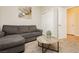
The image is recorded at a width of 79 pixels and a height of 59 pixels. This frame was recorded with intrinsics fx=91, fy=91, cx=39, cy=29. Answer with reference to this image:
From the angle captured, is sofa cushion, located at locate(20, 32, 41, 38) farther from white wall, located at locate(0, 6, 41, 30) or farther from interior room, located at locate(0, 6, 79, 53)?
white wall, located at locate(0, 6, 41, 30)

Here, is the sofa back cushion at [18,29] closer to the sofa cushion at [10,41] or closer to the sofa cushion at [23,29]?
the sofa cushion at [23,29]

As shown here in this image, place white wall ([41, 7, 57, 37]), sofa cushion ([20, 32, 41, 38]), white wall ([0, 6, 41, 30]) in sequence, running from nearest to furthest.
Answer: white wall ([0, 6, 41, 30]), white wall ([41, 7, 57, 37]), sofa cushion ([20, 32, 41, 38])

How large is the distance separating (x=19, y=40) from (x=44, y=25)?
72 centimetres

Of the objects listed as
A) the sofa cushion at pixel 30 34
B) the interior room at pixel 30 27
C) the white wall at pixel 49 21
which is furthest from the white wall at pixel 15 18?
the sofa cushion at pixel 30 34

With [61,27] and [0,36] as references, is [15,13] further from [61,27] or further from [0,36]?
[61,27]

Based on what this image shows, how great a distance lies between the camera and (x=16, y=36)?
7.15 feet

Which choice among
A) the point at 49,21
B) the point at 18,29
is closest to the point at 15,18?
the point at 18,29

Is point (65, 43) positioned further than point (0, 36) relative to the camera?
Yes

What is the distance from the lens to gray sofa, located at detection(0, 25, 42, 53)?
2125 millimetres

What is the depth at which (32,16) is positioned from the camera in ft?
7.28

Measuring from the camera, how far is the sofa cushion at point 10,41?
7.00 ft

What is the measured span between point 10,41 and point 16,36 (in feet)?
0.69

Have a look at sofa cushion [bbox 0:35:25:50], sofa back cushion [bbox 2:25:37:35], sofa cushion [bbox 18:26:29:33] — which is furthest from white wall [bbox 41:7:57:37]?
sofa cushion [bbox 0:35:25:50]
